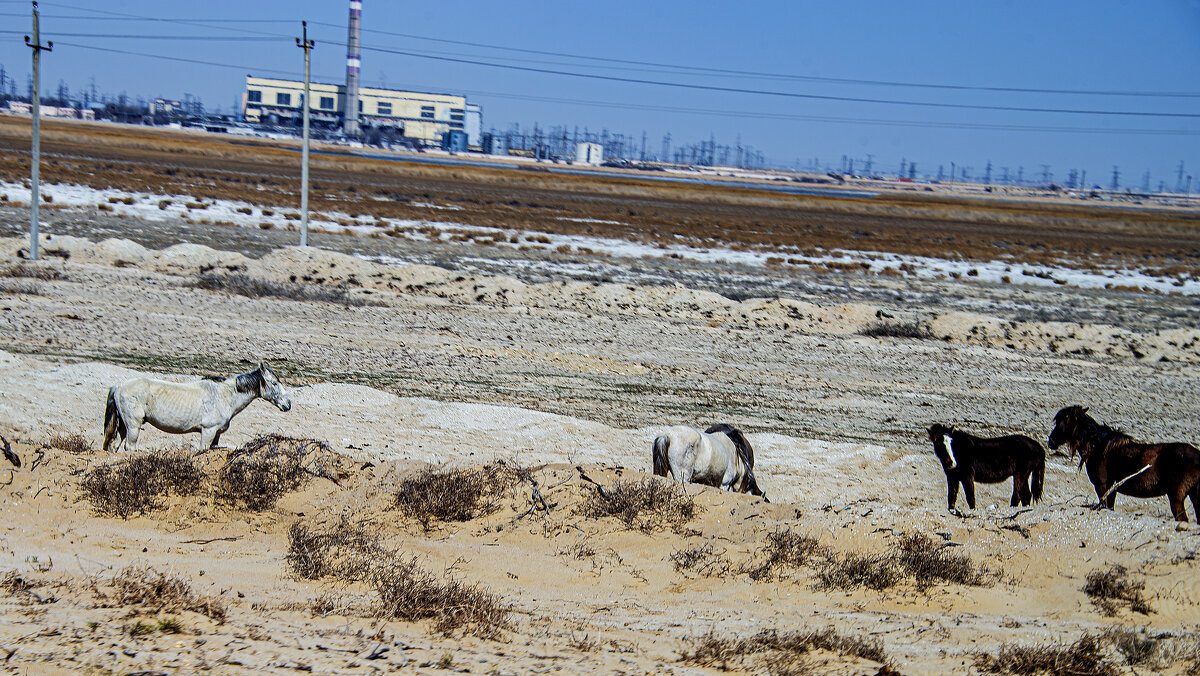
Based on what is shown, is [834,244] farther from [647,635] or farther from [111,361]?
[647,635]

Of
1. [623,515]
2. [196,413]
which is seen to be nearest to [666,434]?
[623,515]

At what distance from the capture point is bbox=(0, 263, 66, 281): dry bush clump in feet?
79.2

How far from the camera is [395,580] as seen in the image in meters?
6.96

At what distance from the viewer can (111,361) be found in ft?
53.8

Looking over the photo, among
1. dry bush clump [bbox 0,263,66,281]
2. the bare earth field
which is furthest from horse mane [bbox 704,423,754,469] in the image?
dry bush clump [bbox 0,263,66,281]

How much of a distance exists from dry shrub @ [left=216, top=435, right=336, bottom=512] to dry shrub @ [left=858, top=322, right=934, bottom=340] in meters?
17.7

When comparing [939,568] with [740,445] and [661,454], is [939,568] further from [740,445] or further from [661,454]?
[661,454]

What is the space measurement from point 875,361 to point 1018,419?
16.1 feet

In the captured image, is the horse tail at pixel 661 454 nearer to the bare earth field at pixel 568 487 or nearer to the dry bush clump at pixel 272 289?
the bare earth field at pixel 568 487

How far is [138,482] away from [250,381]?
2.49 metres

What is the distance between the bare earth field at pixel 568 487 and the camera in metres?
6.21

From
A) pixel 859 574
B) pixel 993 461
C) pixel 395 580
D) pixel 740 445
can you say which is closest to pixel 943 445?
pixel 993 461

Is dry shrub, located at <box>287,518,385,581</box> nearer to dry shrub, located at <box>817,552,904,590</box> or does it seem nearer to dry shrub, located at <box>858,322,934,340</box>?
dry shrub, located at <box>817,552,904,590</box>

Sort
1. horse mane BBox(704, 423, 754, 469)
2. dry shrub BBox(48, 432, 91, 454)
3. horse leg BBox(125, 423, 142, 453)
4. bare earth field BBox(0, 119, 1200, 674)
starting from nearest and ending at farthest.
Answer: bare earth field BBox(0, 119, 1200, 674), dry shrub BBox(48, 432, 91, 454), horse leg BBox(125, 423, 142, 453), horse mane BBox(704, 423, 754, 469)
